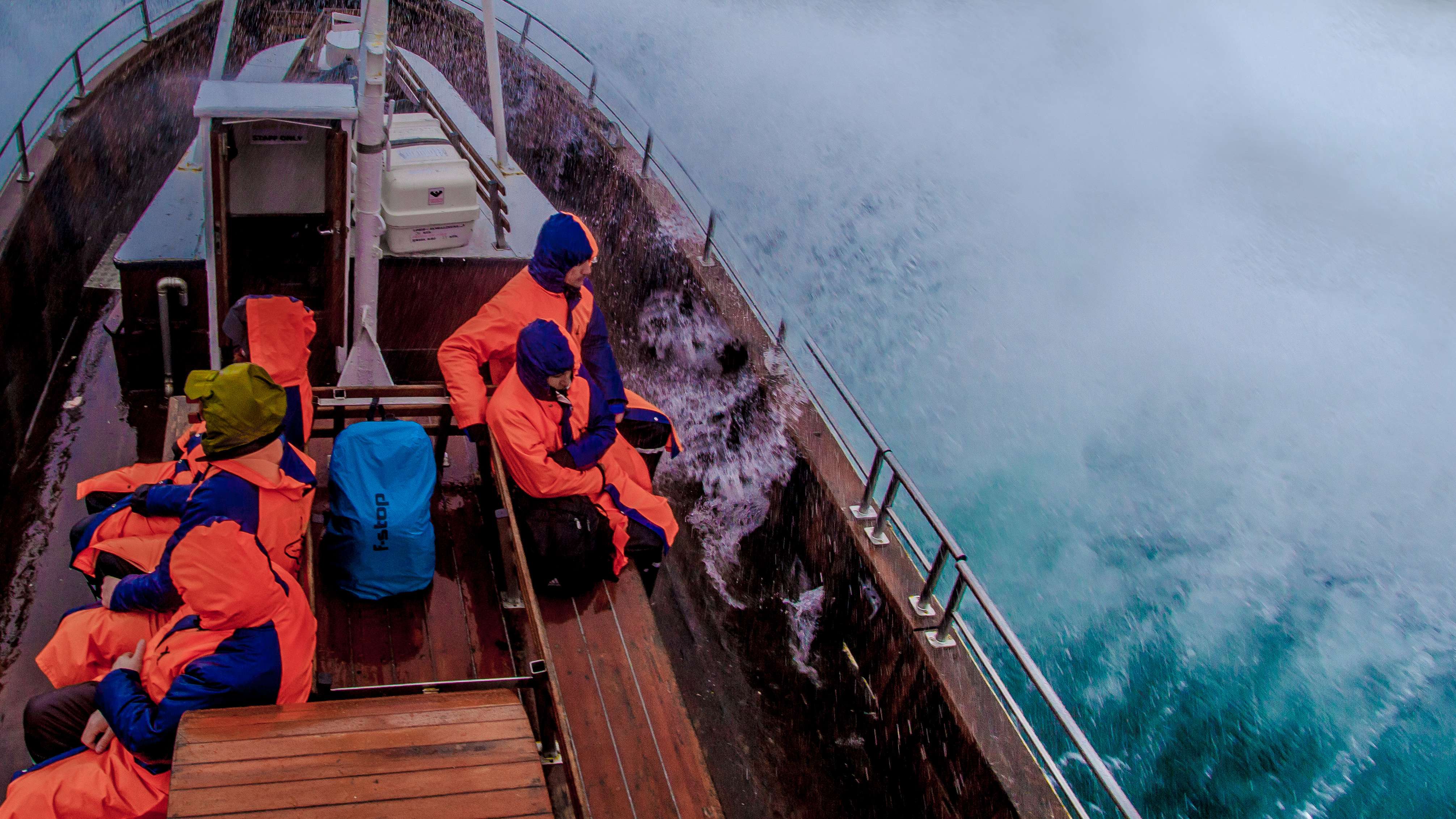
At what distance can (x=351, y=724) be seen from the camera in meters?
2.83

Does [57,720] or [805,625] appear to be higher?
[57,720]

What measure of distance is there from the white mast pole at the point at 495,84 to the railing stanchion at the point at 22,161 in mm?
3080

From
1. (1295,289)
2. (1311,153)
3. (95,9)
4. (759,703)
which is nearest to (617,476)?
(759,703)

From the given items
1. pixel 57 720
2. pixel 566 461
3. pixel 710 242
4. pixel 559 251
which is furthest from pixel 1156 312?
pixel 57 720

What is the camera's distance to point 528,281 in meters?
4.86

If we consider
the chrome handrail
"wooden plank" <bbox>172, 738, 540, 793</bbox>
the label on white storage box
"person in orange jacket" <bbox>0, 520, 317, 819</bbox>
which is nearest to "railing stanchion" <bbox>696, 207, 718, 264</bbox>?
the chrome handrail

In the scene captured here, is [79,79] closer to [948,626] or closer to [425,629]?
[425,629]

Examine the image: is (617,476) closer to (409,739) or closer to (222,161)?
(409,739)

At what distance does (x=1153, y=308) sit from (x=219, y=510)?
1433 centimetres

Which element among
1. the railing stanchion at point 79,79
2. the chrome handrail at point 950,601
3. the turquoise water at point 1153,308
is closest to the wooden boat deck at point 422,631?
the chrome handrail at point 950,601

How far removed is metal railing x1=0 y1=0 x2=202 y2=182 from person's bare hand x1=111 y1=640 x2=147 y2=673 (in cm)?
469

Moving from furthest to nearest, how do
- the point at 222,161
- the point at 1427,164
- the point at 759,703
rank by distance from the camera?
the point at 1427,164 → the point at 759,703 → the point at 222,161

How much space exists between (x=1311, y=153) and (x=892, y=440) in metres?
12.6

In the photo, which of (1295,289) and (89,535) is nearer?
(89,535)
